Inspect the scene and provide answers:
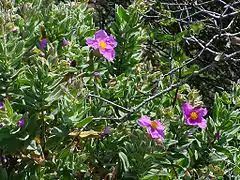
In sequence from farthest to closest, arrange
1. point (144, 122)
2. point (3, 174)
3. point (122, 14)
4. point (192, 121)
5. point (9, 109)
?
point (122, 14)
point (192, 121)
point (144, 122)
point (3, 174)
point (9, 109)

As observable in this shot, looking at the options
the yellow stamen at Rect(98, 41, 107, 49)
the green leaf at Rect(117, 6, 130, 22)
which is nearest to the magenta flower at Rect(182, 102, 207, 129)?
the yellow stamen at Rect(98, 41, 107, 49)

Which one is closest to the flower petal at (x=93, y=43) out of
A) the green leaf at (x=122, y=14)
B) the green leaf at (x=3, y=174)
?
the green leaf at (x=122, y=14)

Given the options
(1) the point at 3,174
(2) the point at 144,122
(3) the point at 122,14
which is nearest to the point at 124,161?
(2) the point at 144,122

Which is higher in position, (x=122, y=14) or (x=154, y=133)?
(x=122, y=14)

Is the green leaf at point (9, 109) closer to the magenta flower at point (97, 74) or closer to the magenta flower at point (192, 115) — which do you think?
the magenta flower at point (97, 74)

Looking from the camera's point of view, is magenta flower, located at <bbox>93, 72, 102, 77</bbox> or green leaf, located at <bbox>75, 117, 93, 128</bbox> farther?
magenta flower, located at <bbox>93, 72, 102, 77</bbox>

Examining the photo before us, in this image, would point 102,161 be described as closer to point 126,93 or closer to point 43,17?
point 126,93

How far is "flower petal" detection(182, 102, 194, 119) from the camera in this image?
5.52 feet

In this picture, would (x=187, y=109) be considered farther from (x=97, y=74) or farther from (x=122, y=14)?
(x=122, y=14)

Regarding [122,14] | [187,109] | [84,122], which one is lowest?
[187,109]

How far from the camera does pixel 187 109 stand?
5.55ft

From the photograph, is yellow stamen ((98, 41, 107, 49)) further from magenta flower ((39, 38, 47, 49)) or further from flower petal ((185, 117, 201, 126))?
flower petal ((185, 117, 201, 126))

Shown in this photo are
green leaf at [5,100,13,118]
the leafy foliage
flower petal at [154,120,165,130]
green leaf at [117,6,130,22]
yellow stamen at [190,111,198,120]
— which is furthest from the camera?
green leaf at [117,6,130,22]

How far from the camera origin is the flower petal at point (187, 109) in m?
1.68
